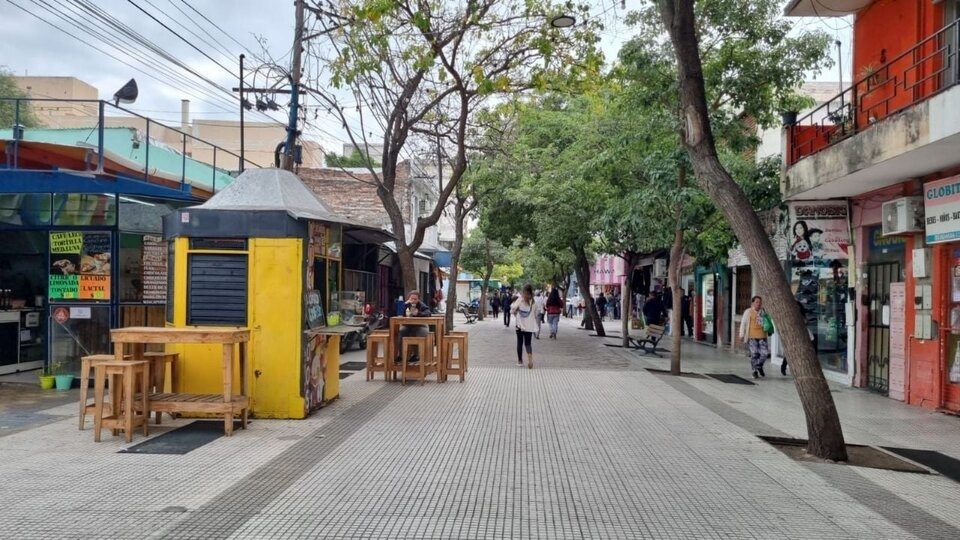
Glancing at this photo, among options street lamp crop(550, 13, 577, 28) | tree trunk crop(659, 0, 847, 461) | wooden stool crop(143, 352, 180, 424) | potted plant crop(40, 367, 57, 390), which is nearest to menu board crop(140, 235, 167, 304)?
potted plant crop(40, 367, 57, 390)

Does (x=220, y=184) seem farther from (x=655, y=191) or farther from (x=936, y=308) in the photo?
(x=936, y=308)

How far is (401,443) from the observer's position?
Result: 770cm

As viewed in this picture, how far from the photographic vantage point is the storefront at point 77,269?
11.7 metres

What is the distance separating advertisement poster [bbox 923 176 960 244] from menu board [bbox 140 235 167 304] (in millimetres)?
11874

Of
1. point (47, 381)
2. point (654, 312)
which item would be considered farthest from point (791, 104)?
point (47, 381)

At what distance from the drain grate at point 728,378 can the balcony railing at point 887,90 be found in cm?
415

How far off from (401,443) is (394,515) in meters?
2.43

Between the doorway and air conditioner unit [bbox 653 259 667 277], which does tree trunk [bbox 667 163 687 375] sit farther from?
air conditioner unit [bbox 653 259 667 277]

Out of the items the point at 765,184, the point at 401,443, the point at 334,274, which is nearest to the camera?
the point at 401,443

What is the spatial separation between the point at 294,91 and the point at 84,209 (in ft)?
12.9

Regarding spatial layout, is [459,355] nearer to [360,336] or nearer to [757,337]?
[757,337]

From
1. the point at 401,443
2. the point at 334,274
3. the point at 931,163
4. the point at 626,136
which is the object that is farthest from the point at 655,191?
the point at 401,443

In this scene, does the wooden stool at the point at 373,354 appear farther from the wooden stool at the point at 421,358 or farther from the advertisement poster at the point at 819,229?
the advertisement poster at the point at 819,229

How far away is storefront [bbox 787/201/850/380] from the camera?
13.5 m
